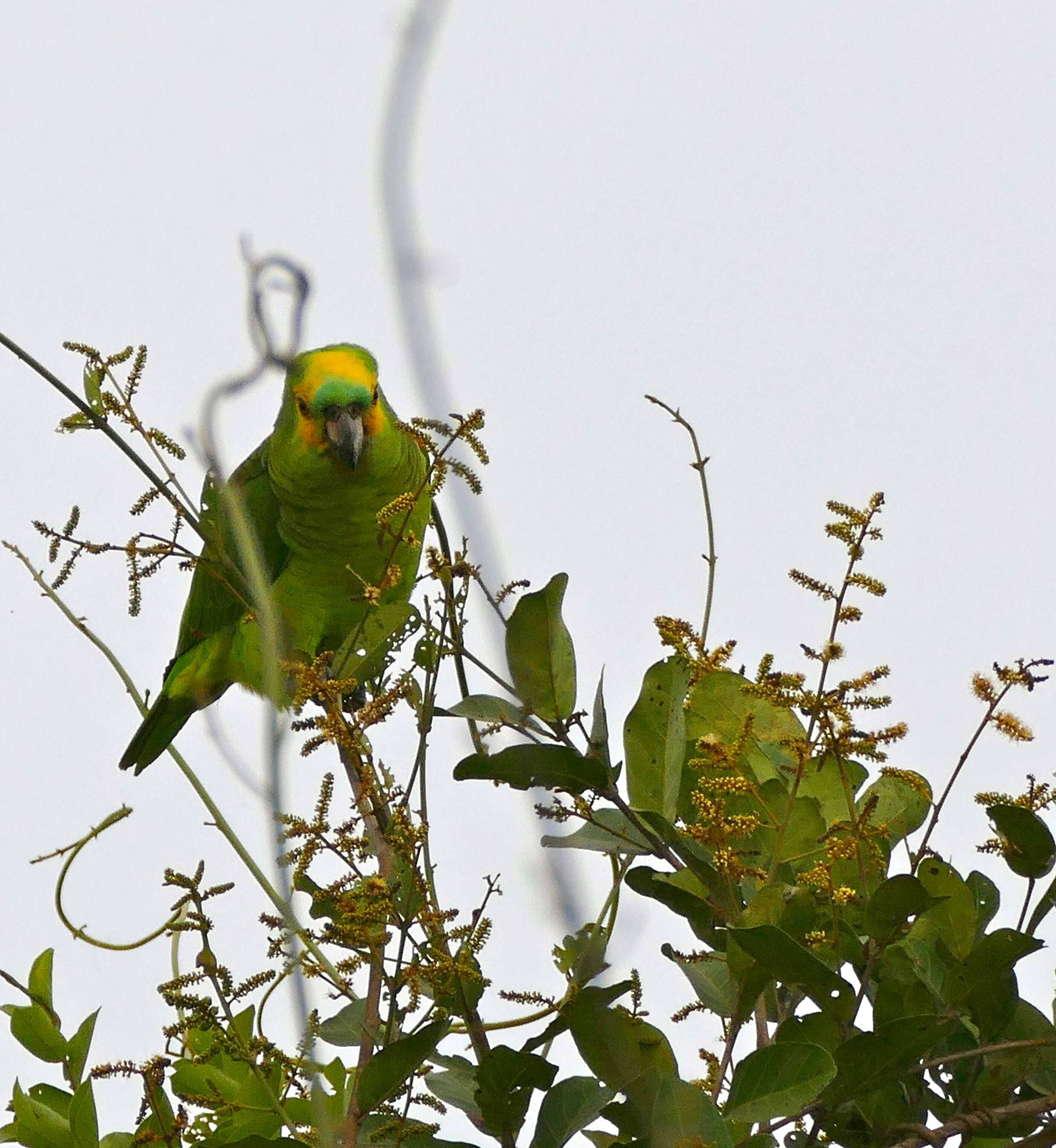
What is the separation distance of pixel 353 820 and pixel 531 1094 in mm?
245

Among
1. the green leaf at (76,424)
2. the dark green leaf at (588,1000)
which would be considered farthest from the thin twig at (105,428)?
the dark green leaf at (588,1000)

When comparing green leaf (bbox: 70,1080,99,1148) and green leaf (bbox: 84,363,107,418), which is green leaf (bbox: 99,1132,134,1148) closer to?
green leaf (bbox: 70,1080,99,1148)

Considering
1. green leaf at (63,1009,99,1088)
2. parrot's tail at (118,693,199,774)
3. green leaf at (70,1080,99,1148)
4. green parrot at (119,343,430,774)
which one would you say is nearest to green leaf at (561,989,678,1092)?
green leaf at (70,1080,99,1148)

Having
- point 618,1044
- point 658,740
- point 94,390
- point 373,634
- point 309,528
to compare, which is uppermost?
point 309,528

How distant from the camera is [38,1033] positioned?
4.68 ft

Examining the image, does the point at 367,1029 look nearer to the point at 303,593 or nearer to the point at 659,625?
the point at 659,625

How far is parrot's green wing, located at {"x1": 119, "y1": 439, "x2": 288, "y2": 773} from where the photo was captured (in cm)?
295

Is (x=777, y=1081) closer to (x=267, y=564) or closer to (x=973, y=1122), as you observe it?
(x=973, y=1122)

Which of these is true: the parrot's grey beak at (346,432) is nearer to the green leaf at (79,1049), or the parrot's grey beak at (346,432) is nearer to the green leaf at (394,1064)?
the green leaf at (79,1049)

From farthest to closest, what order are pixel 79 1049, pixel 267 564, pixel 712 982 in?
pixel 267 564 → pixel 79 1049 → pixel 712 982

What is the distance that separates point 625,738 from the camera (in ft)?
3.68

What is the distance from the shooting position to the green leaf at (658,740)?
1.09 m

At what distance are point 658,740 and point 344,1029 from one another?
14.5 inches

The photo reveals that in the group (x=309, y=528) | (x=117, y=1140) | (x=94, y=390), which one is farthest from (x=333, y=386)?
(x=117, y=1140)
